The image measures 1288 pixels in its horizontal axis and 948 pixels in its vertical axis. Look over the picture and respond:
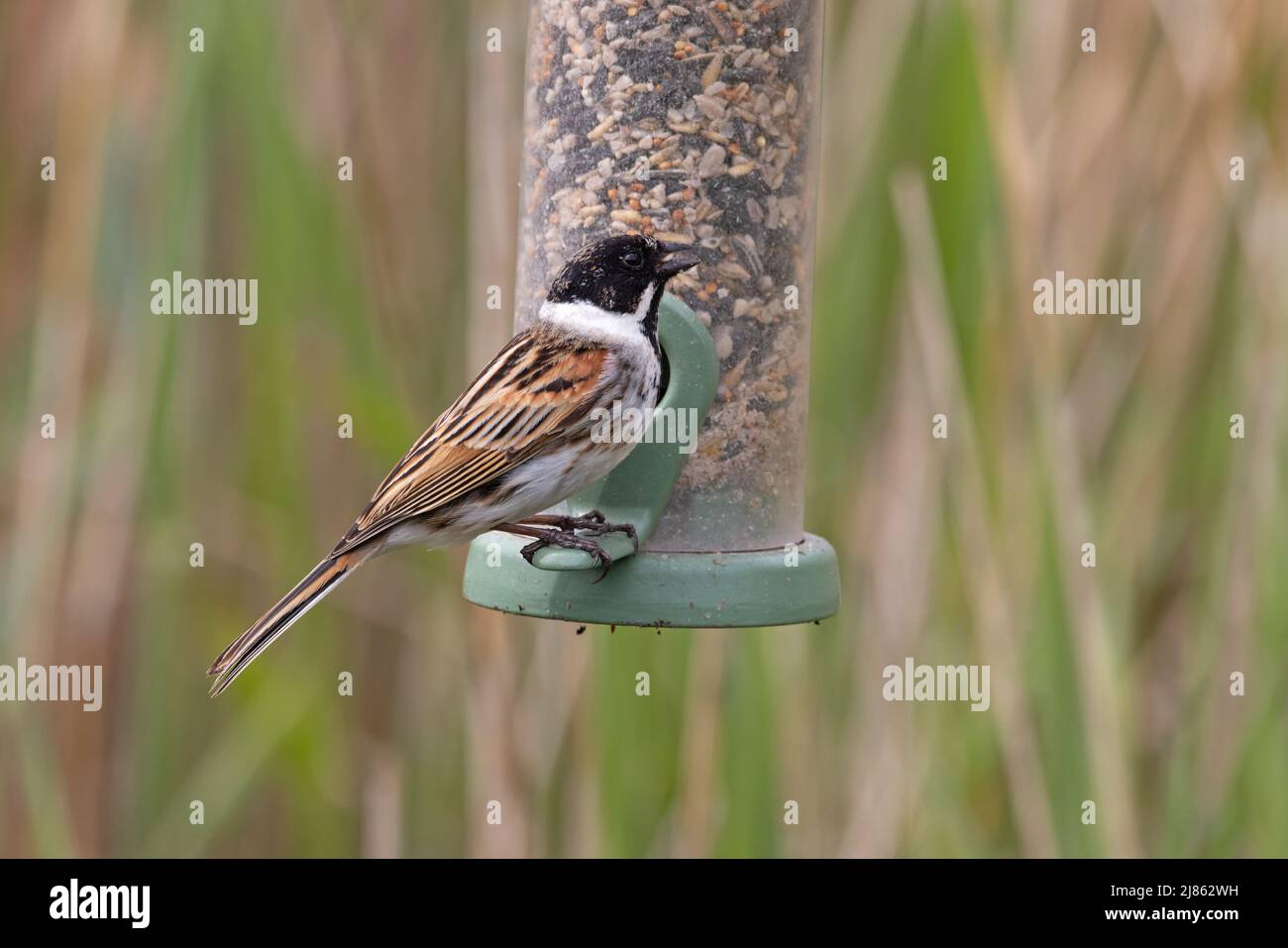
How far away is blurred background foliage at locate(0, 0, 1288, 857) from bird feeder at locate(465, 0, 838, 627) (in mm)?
329

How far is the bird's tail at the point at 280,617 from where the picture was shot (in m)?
3.03

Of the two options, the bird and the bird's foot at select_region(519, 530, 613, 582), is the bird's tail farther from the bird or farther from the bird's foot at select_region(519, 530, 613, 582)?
the bird's foot at select_region(519, 530, 613, 582)

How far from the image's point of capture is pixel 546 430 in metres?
3.31

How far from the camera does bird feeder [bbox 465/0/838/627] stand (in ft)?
11.0

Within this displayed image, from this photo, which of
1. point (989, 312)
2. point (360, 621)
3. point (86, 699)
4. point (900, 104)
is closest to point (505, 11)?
point (900, 104)

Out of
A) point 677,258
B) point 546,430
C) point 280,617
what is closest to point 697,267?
point 677,258

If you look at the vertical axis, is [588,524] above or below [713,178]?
below

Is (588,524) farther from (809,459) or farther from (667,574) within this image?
(809,459)

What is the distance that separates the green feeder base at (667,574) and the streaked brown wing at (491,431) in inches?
6.7

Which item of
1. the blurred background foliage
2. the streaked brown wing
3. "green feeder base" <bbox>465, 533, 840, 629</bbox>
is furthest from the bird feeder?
the blurred background foliage

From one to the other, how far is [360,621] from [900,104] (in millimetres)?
2182

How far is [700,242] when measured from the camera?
11.5 ft

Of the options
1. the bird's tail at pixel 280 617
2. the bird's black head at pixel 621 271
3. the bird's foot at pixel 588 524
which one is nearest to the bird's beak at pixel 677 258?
the bird's black head at pixel 621 271

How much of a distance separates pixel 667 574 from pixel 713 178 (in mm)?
821
